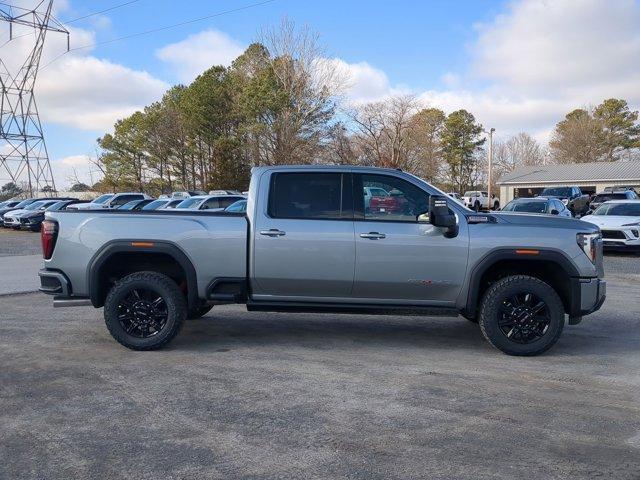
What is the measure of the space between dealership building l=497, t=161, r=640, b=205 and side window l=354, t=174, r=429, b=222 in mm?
47796

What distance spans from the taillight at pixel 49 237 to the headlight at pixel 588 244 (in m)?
5.59

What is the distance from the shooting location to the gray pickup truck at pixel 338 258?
20.4 ft

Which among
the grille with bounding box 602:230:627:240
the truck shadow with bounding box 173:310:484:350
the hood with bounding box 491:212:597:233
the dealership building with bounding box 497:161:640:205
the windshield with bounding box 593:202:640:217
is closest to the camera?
the hood with bounding box 491:212:597:233

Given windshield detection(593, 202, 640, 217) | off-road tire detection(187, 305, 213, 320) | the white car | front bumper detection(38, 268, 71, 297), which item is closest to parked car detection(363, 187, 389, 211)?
off-road tire detection(187, 305, 213, 320)

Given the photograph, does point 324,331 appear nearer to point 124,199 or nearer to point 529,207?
point 529,207

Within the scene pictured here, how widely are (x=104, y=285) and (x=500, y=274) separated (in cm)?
444

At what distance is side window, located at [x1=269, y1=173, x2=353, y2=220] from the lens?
6449mm

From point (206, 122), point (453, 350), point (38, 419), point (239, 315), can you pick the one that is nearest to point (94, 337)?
point (239, 315)

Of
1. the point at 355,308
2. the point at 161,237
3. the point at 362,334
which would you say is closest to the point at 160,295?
the point at 161,237

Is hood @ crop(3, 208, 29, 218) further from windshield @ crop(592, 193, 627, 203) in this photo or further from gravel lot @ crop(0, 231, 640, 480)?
windshield @ crop(592, 193, 627, 203)

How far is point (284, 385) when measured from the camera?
5352 mm

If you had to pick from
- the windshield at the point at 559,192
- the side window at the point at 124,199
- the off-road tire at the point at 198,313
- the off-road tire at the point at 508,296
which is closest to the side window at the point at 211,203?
the side window at the point at 124,199

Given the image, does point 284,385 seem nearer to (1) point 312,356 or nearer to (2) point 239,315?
(1) point 312,356

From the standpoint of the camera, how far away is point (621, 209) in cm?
1783
